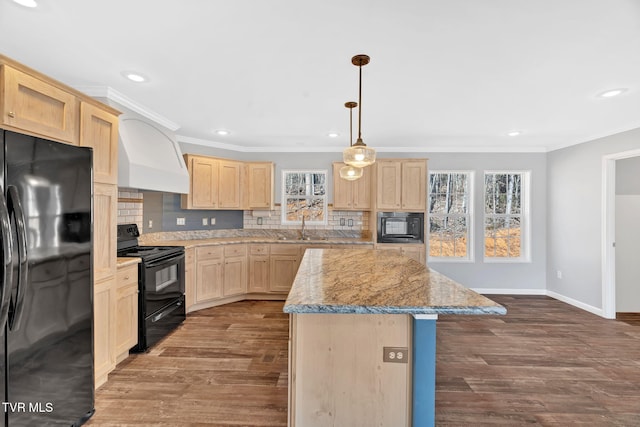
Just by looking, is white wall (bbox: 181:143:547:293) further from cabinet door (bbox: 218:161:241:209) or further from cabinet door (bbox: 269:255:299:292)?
cabinet door (bbox: 269:255:299:292)

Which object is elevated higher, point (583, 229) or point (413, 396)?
point (583, 229)

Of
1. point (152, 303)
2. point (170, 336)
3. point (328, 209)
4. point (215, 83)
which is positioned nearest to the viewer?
point (215, 83)

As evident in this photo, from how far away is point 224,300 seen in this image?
4.48 m

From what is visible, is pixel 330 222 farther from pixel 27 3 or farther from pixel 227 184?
pixel 27 3

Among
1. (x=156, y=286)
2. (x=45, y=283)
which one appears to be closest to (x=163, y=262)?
(x=156, y=286)

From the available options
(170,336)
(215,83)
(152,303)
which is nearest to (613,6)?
(215,83)

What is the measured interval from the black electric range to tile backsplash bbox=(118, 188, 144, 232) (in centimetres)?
14

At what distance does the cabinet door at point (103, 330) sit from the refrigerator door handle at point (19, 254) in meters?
0.76

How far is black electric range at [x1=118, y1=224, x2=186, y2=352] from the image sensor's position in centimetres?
294

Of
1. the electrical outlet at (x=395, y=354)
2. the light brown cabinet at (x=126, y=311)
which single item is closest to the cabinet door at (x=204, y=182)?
the light brown cabinet at (x=126, y=311)

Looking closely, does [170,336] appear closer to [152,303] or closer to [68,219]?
[152,303]

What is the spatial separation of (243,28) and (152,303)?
2.66 meters

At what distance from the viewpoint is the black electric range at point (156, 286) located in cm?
294

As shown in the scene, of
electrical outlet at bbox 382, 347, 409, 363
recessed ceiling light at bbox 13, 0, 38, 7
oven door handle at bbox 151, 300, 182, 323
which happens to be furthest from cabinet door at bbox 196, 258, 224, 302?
electrical outlet at bbox 382, 347, 409, 363
